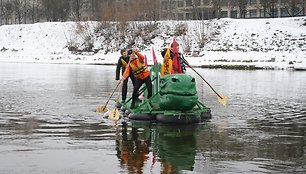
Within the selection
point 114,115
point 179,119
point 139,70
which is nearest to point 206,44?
point 139,70

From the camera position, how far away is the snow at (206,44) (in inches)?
1845

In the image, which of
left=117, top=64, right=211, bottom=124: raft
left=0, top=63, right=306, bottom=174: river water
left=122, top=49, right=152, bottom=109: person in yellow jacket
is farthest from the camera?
left=122, top=49, right=152, bottom=109: person in yellow jacket

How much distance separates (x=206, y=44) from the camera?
55781 millimetres

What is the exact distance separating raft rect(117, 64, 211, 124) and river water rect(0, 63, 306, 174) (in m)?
0.27

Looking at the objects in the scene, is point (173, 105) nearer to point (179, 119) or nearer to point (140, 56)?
point (179, 119)

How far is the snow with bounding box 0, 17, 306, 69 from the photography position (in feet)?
154

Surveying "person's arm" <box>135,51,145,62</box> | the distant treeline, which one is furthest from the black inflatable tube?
the distant treeline

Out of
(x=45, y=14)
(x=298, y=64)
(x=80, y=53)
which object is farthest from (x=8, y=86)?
(x=45, y=14)

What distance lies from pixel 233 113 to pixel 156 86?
244 centimetres

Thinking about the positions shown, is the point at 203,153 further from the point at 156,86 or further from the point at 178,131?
the point at 156,86

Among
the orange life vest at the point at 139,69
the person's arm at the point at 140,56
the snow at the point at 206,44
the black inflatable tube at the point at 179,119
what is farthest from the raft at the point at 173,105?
the snow at the point at 206,44

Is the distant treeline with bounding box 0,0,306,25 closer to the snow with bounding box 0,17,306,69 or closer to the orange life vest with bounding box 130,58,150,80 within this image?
the snow with bounding box 0,17,306,69

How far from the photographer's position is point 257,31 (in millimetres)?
56375

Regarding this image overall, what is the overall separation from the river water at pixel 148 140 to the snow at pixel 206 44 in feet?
82.2
